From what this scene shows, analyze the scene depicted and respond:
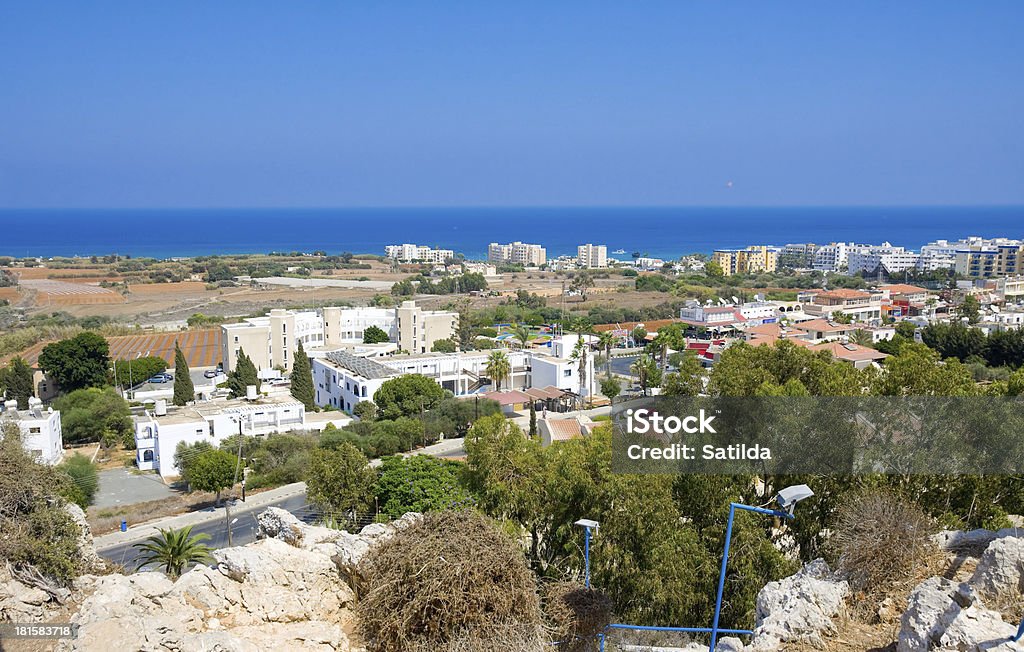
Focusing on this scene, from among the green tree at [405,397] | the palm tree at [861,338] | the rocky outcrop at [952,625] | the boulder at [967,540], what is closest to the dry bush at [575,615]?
the rocky outcrop at [952,625]

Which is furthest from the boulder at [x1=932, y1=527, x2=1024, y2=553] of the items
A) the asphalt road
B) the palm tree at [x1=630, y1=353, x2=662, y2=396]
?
the palm tree at [x1=630, y1=353, x2=662, y2=396]

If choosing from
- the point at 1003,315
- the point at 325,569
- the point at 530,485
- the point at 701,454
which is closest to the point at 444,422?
the point at 530,485

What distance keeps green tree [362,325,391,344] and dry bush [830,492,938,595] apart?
39.6 meters

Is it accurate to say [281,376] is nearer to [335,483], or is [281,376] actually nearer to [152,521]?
[152,521]

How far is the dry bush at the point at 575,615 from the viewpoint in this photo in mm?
8195

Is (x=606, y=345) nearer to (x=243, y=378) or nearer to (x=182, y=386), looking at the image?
(x=243, y=378)

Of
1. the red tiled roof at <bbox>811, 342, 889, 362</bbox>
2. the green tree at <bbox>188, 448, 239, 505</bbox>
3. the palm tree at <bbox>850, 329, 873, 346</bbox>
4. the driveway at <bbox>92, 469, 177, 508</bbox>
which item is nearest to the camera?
the green tree at <bbox>188, 448, 239, 505</bbox>

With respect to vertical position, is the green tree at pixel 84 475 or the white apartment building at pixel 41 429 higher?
the white apartment building at pixel 41 429

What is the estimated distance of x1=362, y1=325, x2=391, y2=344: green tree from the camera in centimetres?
4653

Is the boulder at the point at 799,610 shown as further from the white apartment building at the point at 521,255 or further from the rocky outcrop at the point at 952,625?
the white apartment building at the point at 521,255

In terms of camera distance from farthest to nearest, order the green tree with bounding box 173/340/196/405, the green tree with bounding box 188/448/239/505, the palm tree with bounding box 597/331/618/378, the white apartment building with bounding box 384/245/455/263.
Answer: the white apartment building with bounding box 384/245/455/263
the palm tree with bounding box 597/331/618/378
the green tree with bounding box 173/340/196/405
the green tree with bounding box 188/448/239/505

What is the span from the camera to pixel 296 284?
90.7 meters

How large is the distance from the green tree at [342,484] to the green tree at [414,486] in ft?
1.17

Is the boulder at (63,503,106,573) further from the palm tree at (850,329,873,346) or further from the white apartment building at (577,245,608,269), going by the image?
the white apartment building at (577,245,608,269)
